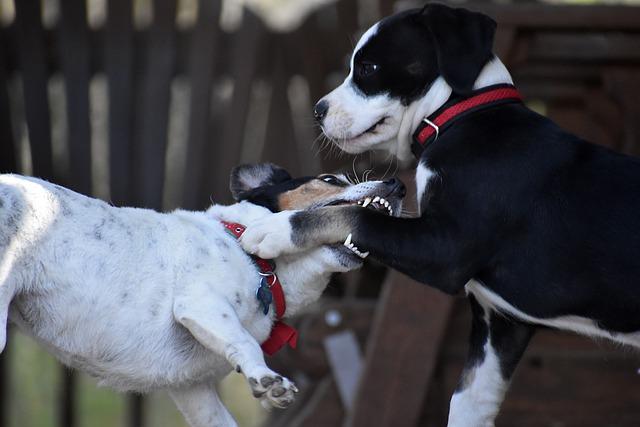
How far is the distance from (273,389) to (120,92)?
3.33m

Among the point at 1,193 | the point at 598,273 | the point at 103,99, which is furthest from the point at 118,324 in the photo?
the point at 103,99

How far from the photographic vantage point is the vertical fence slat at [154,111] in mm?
6703

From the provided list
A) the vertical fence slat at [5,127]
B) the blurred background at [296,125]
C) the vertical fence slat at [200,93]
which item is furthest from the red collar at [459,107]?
the vertical fence slat at [5,127]

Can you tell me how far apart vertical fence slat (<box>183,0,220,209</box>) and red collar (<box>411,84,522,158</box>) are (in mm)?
2684

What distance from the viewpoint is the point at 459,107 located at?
4309 mm

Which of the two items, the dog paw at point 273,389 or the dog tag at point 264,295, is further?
the dog tag at point 264,295

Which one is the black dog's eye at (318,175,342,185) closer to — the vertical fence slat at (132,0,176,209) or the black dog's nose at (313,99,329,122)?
the black dog's nose at (313,99,329,122)

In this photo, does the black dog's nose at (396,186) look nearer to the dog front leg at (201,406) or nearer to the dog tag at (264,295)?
the dog tag at (264,295)

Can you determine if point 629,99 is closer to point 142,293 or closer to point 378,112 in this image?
point 378,112

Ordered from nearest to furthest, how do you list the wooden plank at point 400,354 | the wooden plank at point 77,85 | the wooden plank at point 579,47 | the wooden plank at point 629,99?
the wooden plank at point 400,354, the wooden plank at point 629,99, the wooden plank at point 579,47, the wooden plank at point 77,85

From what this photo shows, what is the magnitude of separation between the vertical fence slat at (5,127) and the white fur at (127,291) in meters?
2.62

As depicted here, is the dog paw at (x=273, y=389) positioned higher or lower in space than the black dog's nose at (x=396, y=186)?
lower

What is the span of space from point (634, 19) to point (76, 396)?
13.7 feet

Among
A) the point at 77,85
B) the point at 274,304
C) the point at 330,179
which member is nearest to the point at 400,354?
the point at 330,179
